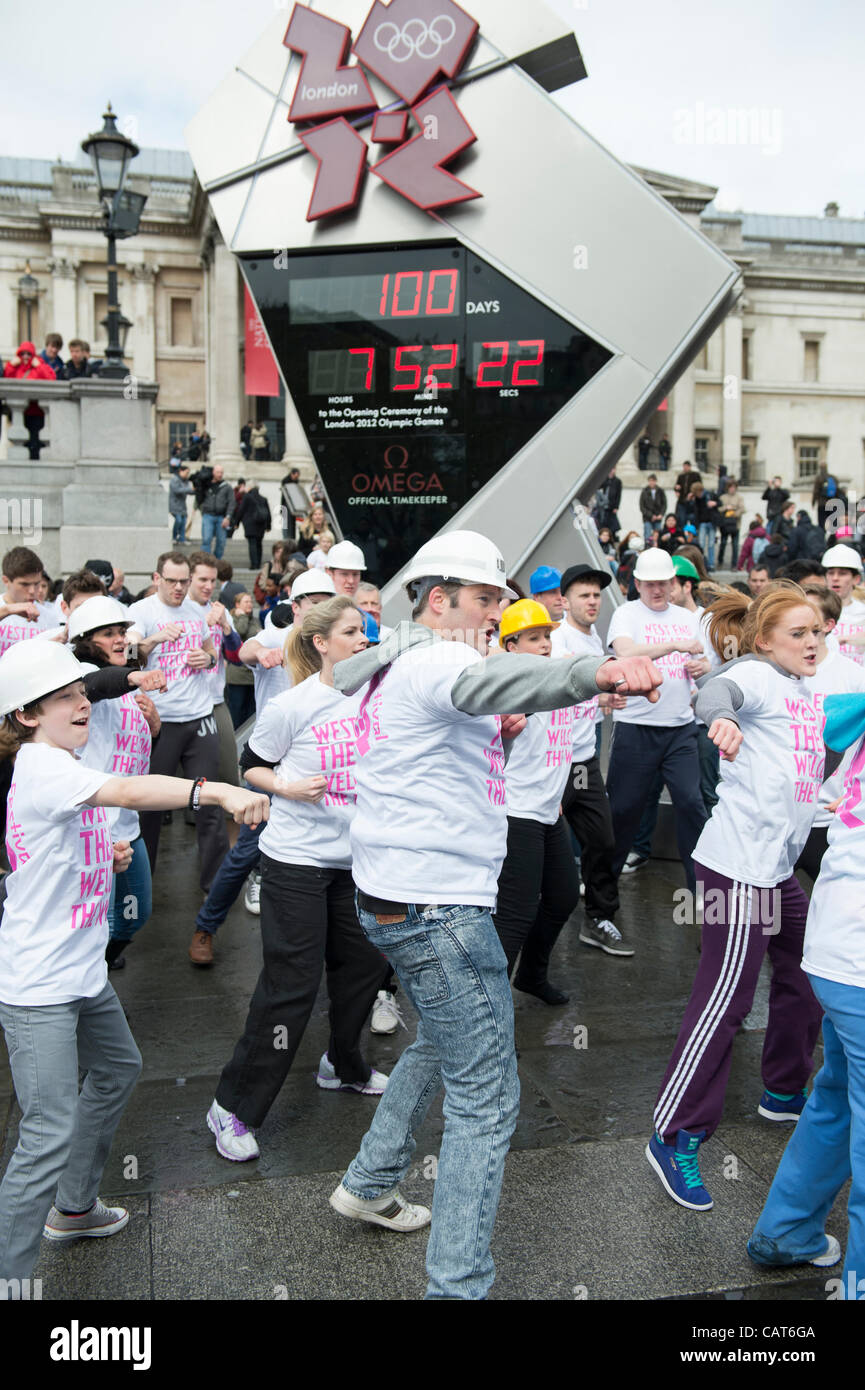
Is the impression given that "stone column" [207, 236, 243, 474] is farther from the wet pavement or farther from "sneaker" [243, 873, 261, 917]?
the wet pavement

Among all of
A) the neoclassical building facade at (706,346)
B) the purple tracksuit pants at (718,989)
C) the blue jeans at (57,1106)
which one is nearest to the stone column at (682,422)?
the neoclassical building facade at (706,346)

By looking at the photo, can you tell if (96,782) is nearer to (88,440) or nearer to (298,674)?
(298,674)

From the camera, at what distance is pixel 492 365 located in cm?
894

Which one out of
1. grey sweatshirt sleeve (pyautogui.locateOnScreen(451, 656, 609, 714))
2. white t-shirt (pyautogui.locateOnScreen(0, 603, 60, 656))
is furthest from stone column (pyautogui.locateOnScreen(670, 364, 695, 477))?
grey sweatshirt sleeve (pyautogui.locateOnScreen(451, 656, 609, 714))

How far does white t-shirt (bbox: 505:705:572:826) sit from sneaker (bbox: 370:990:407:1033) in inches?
41.3

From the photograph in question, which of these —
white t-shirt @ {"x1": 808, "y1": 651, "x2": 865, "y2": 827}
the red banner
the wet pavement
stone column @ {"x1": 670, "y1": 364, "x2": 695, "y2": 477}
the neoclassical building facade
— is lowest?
the wet pavement

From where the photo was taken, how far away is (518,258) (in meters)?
8.70

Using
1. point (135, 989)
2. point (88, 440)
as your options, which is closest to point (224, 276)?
point (88, 440)

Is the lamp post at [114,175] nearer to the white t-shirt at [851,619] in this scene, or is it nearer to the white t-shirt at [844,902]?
the white t-shirt at [851,619]

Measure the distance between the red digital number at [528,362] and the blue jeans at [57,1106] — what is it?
6777mm

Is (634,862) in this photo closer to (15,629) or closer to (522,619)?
(522,619)

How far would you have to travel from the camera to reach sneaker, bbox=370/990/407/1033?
16.1ft

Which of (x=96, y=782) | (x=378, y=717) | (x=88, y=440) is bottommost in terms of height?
(x=96, y=782)
